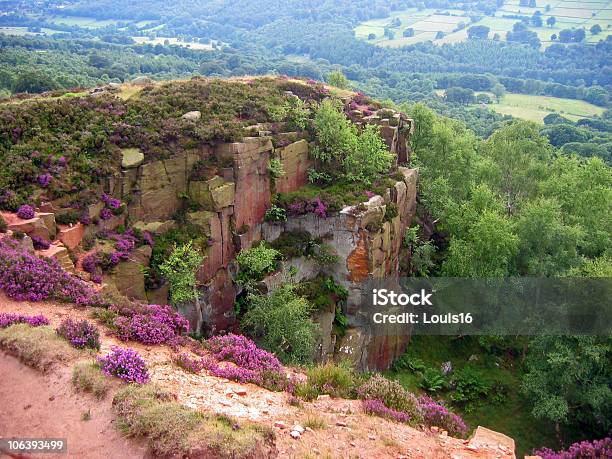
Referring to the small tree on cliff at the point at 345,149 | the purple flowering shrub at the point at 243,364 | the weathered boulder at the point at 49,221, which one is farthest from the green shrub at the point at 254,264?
the weathered boulder at the point at 49,221

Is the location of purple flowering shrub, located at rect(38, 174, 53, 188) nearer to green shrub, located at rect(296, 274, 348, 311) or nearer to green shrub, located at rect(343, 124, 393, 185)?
green shrub, located at rect(296, 274, 348, 311)

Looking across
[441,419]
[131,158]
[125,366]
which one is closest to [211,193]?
[131,158]

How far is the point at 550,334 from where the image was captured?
25438 millimetres

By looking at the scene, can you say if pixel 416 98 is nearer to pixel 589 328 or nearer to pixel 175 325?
pixel 589 328

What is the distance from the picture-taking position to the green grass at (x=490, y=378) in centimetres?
2666

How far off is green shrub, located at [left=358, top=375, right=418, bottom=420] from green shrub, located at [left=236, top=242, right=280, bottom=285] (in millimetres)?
11621

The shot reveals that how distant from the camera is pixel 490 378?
99.3 ft

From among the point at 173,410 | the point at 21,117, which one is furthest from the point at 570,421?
the point at 21,117

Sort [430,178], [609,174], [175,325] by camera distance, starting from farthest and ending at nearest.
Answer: [430,178], [609,174], [175,325]

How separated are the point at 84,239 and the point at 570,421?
79.1 ft

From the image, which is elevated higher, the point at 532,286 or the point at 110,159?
the point at 110,159

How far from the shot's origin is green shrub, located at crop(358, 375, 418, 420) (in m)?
15.8

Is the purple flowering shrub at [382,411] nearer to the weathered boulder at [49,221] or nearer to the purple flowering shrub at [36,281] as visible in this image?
the purple flowering shrub at [36,281]

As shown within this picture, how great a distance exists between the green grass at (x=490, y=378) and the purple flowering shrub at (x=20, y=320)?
63.7 ft
